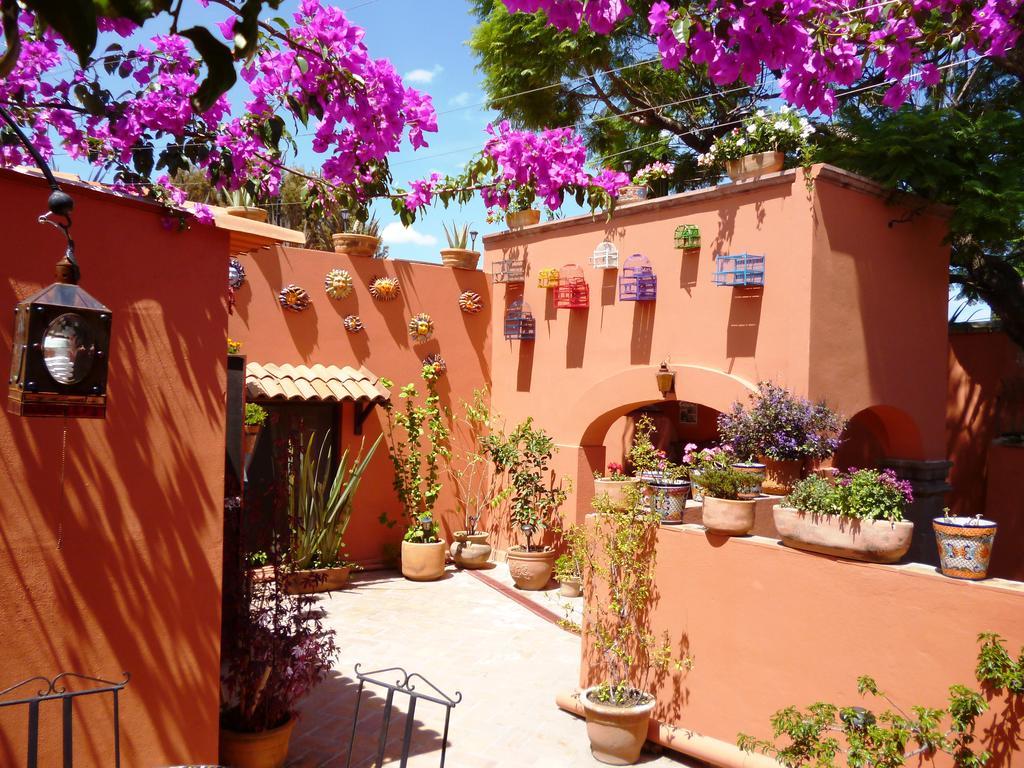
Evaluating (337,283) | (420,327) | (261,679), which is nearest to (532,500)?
(420,327)

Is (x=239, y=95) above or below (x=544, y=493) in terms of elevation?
above

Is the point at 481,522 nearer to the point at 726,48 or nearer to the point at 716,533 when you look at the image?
the point at 716,533

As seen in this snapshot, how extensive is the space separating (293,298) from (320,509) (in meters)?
2.39

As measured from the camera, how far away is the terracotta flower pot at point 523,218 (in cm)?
1013

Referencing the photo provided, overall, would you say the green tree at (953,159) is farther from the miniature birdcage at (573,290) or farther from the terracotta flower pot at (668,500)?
the terracotta flower pot at (668,500)

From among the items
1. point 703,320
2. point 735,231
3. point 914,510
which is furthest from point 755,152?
point 914,510

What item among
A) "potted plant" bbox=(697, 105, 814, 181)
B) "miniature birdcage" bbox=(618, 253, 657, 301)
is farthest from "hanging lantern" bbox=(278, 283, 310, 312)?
"potted plant" bbox=(697, 105, 814, 181)

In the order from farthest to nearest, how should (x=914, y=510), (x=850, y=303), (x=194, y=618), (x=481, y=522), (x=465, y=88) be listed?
(x=465, y=88)
(x=481, y=522)
(x=914, y=510)
(x=850, y=303)
(x=194, y=618)

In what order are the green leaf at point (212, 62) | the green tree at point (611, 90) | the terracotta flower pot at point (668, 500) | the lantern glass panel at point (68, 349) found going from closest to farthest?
the green leaf at point (212, 62) < the lantern glass panel at point (68, 349) < the terracotta flower pot at point (668, 500) < the green tree at point (611, 90)

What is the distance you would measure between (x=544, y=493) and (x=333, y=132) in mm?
6564

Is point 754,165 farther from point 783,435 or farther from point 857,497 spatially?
point 857,497

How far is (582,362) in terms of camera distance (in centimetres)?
941

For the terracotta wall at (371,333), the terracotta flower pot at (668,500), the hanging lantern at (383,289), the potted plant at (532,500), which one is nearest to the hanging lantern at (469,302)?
the terracotta wall at (371,333)

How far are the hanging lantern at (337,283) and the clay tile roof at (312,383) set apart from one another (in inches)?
33.7
